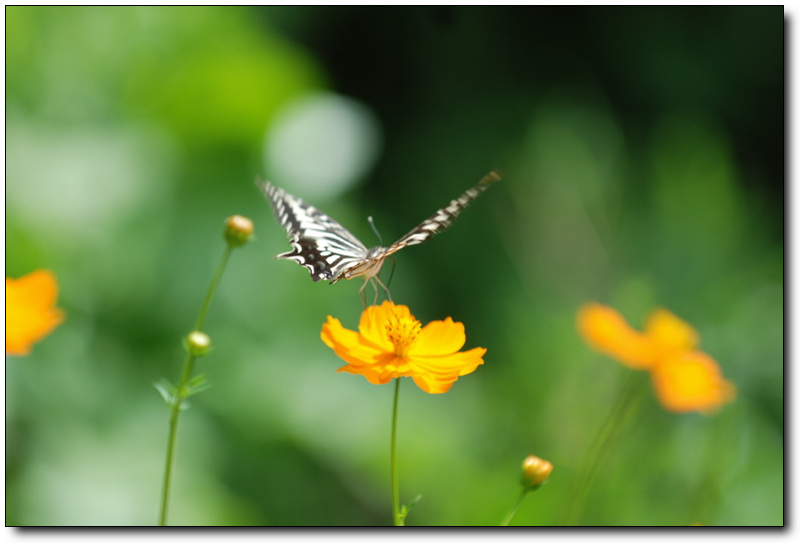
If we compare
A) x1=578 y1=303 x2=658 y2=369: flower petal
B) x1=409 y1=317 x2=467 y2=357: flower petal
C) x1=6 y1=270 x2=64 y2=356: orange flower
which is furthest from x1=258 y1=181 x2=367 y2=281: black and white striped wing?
x1=578 y1=303 x2=658 y2=369: flower petal

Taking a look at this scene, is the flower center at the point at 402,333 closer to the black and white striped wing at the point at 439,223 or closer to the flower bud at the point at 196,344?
the black and white striped wing at the point at 439,223

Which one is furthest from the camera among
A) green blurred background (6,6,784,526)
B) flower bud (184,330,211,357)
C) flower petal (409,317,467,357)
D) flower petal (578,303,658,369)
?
green blurred background (6,6,784,526)

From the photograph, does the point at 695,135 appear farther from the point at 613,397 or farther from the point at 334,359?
the point at 334,359

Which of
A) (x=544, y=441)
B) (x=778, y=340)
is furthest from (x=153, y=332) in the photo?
(x=778, y=340)

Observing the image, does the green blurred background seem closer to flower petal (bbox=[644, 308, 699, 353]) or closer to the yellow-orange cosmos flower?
flower petal (bbox=[644, 308, 699, 353])

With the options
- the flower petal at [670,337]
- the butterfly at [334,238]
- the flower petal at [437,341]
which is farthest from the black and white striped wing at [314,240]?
the flower petal at [670,337]

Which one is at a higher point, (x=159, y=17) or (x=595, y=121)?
(x=159, y=17)

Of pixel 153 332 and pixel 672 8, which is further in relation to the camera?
pixel 153 332
